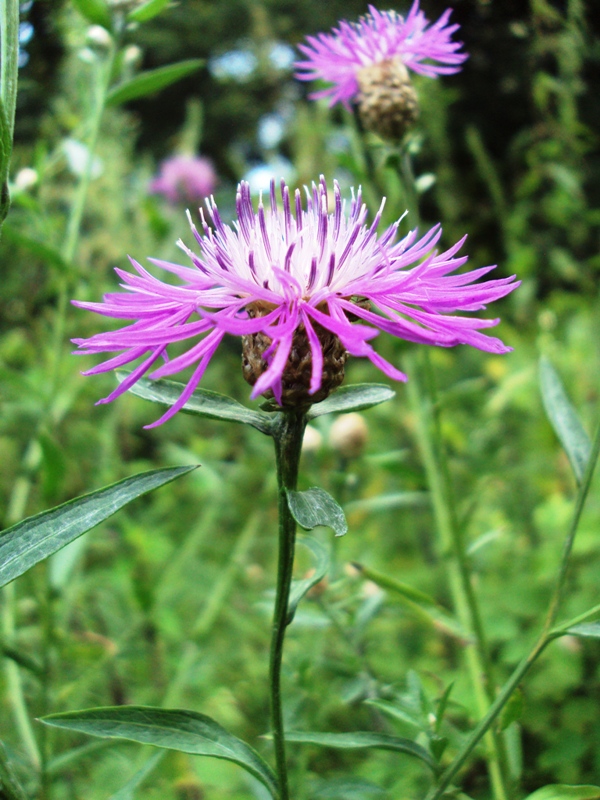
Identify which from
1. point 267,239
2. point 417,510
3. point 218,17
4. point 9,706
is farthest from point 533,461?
point 218,17

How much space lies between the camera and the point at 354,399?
0.59 meters

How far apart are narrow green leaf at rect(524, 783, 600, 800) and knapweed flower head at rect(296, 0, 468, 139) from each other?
34.6 inches

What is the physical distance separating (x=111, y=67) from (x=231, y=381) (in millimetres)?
1885

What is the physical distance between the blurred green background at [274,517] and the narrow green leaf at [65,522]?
0.29m

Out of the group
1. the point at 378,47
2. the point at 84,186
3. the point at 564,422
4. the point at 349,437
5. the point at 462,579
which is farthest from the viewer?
the point at 349,437

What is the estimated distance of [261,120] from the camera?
885cm

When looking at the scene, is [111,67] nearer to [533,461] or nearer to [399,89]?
[399,89]

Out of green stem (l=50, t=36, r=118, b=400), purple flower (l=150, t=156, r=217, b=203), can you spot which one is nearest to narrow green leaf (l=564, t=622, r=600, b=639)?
green stem (l=50, t=36, r=118, b=400)

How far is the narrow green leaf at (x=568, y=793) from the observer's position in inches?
22.0

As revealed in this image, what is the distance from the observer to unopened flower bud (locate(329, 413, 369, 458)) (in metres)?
1.26

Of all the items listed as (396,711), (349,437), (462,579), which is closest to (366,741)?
(396,711)

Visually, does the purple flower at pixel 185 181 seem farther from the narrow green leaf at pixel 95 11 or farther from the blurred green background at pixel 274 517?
the narrow green leaf at pixel 95 11

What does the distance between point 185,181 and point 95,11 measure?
1695 millimetres

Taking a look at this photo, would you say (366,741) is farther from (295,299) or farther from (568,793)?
(295,299)
